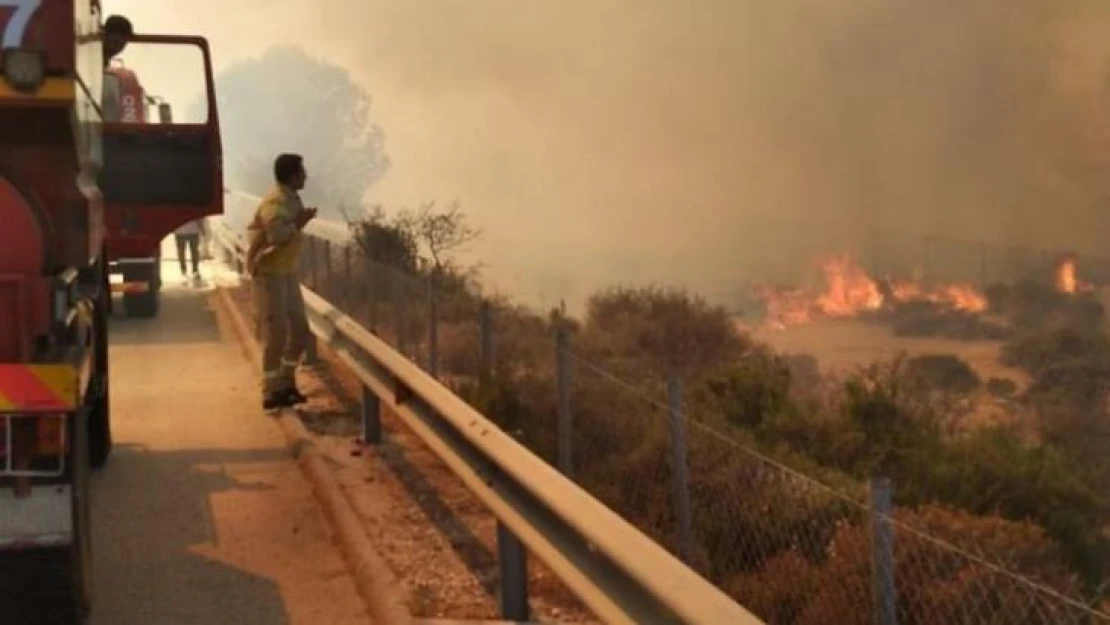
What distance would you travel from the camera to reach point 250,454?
7.91m

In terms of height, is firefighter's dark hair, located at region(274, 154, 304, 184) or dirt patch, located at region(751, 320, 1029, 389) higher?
firefighter's dark hair, located at region(274, 154, 304, 184)

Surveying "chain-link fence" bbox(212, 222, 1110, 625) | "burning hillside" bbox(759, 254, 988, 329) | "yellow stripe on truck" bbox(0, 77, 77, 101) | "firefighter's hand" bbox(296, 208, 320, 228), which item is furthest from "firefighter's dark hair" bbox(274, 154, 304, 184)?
"burning hillside" bbox(759, 254, 988, 329)

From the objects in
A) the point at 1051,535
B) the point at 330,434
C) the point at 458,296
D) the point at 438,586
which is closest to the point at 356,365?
the point at 330,434

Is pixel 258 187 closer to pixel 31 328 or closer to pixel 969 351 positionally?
pixel 969 351

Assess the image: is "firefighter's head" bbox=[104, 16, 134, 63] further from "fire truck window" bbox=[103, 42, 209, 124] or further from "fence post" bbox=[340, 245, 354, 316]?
"fence post" bbox=[340, 245, 354, 316]

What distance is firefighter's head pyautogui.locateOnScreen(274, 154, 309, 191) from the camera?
8.86 meters

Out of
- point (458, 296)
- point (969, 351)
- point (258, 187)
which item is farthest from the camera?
A: point (258, 187)

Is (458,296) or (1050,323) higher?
(458,296)

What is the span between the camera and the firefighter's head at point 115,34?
274 inches

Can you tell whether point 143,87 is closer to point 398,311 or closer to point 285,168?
point 285,168

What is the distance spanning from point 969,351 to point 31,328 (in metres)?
24.5

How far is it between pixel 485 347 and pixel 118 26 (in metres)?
2.47

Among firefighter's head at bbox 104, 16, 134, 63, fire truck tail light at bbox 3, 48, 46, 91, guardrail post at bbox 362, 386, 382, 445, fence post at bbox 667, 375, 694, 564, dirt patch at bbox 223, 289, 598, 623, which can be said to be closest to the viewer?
fire truck tail light at bbox 3, 48, 46, 91

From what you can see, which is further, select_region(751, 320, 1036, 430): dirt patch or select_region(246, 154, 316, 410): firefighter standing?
select_region(751, 320, 1036, 430): dirt patch
